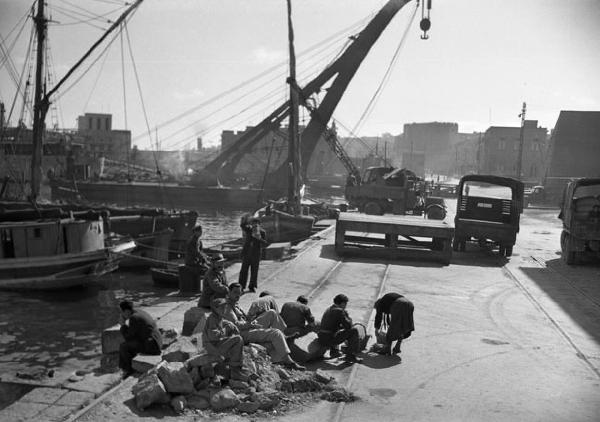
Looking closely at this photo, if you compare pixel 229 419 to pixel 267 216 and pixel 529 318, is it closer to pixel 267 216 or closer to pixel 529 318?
pixel 529 318

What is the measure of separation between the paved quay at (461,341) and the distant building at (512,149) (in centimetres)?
7439

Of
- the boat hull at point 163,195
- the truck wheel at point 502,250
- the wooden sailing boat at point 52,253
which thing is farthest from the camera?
the boat hull at point 163,195

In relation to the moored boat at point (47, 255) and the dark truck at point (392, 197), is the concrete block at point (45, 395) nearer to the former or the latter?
the moored boat at point (47, 255)

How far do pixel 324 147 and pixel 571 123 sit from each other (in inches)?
1920

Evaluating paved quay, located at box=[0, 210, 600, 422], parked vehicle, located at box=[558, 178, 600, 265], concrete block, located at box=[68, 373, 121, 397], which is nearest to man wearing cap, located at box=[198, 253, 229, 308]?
paved quay, located at box=[0, 210, 600, 422]

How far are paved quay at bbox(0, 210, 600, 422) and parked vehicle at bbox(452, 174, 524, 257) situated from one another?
0.94 metres

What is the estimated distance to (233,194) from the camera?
72.6m

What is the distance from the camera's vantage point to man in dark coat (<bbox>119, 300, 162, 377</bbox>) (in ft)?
28.7

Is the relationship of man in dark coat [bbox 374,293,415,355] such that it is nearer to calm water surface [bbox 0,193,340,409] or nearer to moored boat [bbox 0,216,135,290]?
calm water surface [bbox 0,193,340,409]

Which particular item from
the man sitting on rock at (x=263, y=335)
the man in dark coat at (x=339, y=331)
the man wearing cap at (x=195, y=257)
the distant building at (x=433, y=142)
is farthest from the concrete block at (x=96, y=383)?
the distant building at (x=433, y=142)

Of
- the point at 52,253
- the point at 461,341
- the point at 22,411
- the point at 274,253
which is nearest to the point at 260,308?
the point at 22,411

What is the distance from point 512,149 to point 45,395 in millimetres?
92445

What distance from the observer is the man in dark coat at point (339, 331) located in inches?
358

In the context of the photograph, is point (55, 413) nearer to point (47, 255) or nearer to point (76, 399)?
point (76, 399)
